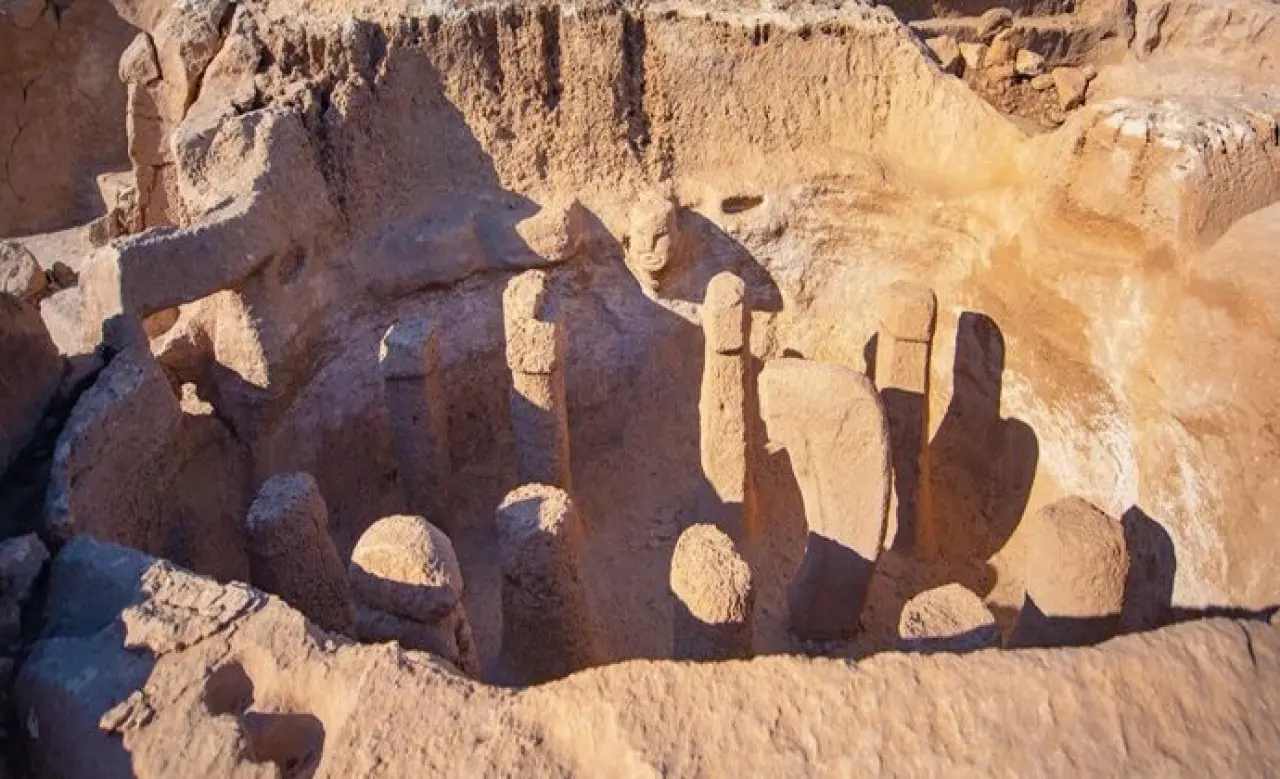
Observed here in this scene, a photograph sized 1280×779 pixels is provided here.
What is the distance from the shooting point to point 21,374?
339 cm

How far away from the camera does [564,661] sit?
3.62m

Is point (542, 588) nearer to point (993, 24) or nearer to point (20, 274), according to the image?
point (20, 274)

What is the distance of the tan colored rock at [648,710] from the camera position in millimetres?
2113

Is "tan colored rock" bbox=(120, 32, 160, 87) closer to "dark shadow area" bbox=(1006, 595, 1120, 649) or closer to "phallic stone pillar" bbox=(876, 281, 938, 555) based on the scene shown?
"phallic stone pillar" bbox=(876, 281, 938, 555)

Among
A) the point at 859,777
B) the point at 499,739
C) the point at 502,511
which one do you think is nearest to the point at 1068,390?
the point at 502,511

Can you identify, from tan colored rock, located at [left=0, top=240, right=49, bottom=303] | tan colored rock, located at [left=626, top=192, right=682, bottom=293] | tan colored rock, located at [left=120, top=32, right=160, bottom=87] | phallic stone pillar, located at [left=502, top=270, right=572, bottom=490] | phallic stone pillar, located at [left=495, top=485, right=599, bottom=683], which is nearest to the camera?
phallic stone pillar, located at [left=495, top=485, right=599, bottom=683]

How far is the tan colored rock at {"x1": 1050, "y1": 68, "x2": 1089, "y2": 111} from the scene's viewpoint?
711 cm

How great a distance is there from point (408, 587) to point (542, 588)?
68 centimetres

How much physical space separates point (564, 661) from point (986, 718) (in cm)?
183

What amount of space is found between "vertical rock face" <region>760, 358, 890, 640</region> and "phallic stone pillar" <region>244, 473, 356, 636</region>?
5.95 feet

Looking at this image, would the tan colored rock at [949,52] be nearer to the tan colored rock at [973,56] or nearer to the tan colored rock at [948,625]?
the tan colored rock at [973,56]

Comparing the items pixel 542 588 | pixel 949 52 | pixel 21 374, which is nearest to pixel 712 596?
pixel 542 588

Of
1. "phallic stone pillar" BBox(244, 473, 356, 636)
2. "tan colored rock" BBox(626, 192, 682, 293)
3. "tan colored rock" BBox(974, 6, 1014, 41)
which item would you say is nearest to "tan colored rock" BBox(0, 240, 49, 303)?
"phallic stone pillar" BBox(244, 473, 356, 636)

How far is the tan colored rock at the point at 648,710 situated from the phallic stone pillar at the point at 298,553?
871mm
